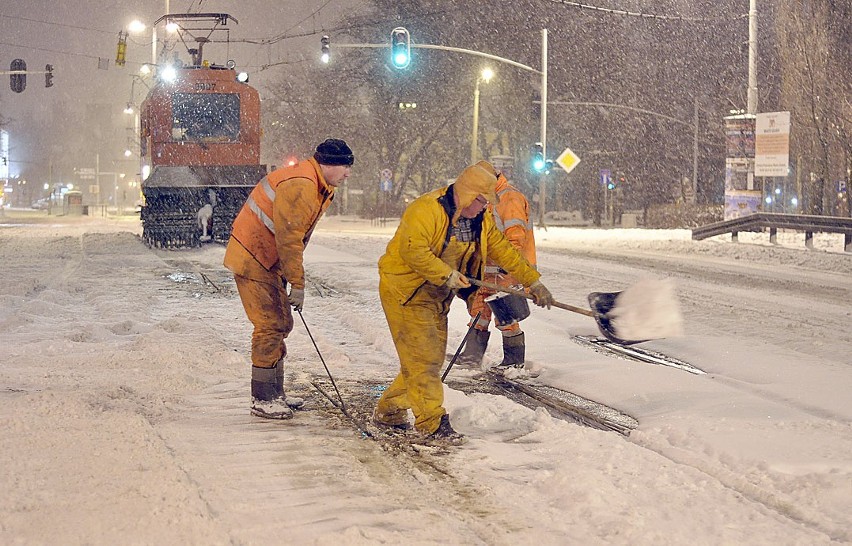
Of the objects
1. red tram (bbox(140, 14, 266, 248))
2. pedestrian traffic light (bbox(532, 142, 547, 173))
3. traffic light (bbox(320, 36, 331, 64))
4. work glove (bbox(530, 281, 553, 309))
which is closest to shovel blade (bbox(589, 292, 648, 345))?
work glove (bbox(530, 281, 553, 309))

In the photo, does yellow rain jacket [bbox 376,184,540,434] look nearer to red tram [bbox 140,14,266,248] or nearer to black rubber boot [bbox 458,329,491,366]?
black rubber boot [bbox 458,329,491,366]

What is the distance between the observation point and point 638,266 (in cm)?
1908

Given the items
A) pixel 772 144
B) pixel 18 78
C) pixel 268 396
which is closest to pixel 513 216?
pixel 268 396

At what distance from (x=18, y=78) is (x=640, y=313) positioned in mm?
32953

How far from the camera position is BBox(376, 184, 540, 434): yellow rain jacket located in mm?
5805

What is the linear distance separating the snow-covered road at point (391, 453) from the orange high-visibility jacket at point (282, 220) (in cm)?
98

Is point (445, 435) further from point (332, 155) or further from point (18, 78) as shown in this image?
point (18, 78)

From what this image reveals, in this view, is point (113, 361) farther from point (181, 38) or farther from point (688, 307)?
point (181, 38)

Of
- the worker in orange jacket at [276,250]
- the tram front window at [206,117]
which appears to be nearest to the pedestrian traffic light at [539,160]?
the tram front window at [206,117]

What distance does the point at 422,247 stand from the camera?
577 cm

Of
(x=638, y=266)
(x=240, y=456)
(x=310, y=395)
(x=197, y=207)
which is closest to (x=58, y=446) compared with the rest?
(x=240, y=456)

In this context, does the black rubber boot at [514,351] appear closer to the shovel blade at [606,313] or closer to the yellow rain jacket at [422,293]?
the shovel blade at [606,313]

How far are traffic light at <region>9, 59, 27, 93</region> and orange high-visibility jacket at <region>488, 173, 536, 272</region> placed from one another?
29.7 metres

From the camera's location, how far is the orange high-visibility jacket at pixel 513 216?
8.06 metres
